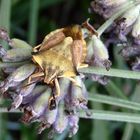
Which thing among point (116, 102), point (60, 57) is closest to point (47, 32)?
point (116, 102)

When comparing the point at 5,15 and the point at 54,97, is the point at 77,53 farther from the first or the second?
the point at 5,15

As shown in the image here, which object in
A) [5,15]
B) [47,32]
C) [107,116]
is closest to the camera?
[107,116]

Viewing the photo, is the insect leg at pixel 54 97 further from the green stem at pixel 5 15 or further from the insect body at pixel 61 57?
the green stem at pixel 5 15

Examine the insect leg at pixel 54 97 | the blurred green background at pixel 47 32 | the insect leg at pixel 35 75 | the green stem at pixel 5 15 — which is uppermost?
the green stem at pixel 5 15

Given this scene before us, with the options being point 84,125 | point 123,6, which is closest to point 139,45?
point 123,6

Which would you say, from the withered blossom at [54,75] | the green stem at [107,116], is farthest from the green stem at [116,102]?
the withered blossom at [54,75]

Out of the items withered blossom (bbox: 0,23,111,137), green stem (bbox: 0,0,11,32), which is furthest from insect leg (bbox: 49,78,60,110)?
green stem (bbox: 0,0,11,32)

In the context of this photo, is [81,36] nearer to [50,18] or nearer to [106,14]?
[106,14]
